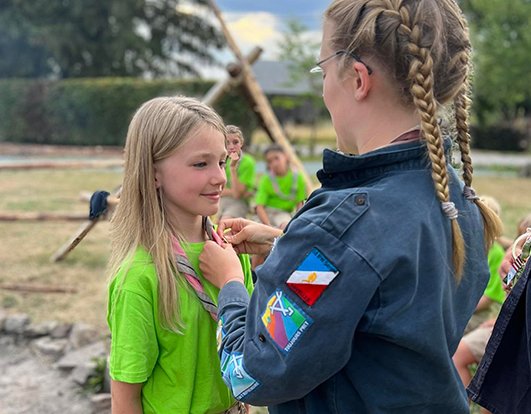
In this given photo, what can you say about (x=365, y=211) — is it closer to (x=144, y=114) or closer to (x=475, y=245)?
(x=475, y=245)

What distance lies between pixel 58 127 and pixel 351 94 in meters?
25.8

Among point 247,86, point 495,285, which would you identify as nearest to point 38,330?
point 495,285

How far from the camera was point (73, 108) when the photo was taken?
24.6 meters

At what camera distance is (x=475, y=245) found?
4.02ft

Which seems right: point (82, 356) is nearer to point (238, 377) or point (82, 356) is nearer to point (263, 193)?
point (263, 193)

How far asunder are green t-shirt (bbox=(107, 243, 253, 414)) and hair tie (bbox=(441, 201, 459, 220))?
75cm

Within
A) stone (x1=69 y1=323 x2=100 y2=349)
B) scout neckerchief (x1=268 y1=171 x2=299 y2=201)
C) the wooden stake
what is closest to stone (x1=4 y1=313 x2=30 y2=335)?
stone (x1=69 y1=323 x2=100 y2=349)

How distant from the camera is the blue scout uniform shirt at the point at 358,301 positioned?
100 centimetres

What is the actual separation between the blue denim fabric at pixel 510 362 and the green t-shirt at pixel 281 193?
418 centimetres

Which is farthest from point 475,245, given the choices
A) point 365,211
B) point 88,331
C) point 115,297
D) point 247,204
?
point 247,204

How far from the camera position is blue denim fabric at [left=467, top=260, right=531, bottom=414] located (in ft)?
4.75

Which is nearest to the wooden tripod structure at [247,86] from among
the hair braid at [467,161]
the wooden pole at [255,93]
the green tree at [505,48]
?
the wooden pole at [255,93]

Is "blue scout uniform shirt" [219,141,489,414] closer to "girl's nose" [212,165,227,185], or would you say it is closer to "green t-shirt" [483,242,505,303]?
"girl's nose" [212,165,227,185]

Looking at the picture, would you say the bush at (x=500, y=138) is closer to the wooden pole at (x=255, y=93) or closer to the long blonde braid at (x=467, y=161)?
the wooden pole at (x=255, y=93)
